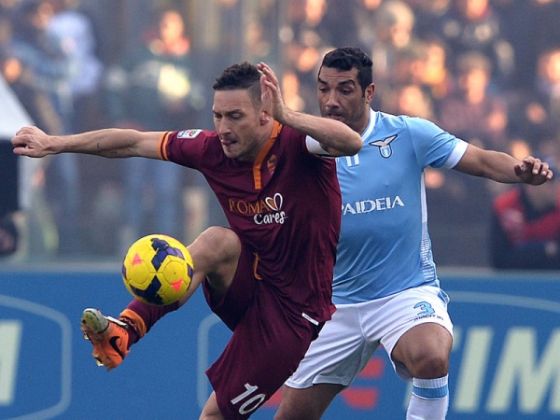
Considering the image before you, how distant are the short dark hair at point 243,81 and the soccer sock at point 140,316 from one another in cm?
110

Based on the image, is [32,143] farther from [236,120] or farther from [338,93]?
[338,93]

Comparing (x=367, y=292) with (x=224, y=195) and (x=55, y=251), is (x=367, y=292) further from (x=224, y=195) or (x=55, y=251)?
(x=55, y=251)

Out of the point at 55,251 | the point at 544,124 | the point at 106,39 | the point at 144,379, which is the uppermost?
the point at 106,39

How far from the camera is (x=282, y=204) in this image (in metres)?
7.29

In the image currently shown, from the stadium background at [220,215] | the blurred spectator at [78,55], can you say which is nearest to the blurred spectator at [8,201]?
the stadium background at [220,215]

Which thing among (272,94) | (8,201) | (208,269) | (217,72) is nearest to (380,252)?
(208,269)

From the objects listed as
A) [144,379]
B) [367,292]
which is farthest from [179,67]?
[367,292]

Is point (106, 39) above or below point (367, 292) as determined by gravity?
above

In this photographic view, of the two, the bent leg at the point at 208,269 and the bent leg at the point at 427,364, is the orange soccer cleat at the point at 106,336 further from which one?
the bent leg at the point at 427,364

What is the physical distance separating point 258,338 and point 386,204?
1.19 metres

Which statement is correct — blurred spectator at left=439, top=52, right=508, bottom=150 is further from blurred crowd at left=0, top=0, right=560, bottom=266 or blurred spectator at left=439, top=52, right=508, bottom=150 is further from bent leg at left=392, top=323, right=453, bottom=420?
bent leg at left=392, top=323, right=453, bottom=420

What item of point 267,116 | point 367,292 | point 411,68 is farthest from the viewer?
point 411,68

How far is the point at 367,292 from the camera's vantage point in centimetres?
826

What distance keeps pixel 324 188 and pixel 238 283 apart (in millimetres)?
643
